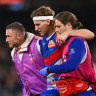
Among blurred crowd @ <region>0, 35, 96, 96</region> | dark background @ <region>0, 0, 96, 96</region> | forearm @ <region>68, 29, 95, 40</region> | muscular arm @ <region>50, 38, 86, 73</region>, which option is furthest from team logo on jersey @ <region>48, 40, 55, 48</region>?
dark background @ <region>0, 0, 96, 96</region>

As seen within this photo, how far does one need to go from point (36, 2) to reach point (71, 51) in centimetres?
828

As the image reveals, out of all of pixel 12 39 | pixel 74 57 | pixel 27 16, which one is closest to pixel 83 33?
pixel 74 57

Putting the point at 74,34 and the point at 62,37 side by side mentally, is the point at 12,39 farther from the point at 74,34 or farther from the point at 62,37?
the point at 74,34

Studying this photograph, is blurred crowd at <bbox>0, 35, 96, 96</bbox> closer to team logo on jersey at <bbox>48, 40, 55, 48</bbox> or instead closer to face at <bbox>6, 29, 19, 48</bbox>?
face at <bbox>6, 29, 19, 48</bbox>

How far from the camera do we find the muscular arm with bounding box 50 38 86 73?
17.1 feet

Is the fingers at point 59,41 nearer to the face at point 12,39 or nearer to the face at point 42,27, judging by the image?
the face at point 42,27

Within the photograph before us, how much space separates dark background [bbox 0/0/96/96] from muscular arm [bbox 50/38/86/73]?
6466 millimetres

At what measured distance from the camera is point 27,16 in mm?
13227

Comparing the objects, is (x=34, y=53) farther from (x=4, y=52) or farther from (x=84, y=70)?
(x=4, y=52)

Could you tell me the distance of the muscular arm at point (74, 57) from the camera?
5207mm

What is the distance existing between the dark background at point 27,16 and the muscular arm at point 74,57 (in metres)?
6.47

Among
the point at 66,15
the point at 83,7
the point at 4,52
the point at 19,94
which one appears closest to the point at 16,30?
the point at 66,15

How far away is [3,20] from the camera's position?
13.5m

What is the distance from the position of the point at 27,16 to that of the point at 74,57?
8.16 meters
